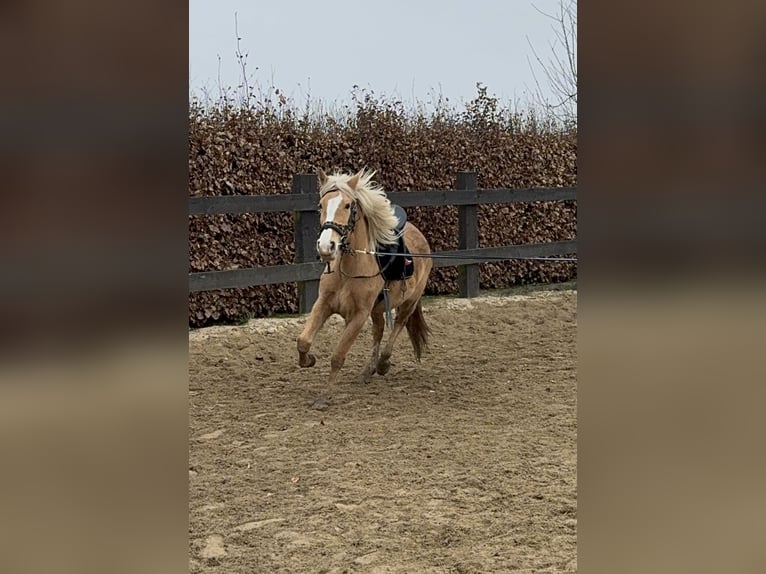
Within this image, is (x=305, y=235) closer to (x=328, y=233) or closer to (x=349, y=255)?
(x=349, y=255)

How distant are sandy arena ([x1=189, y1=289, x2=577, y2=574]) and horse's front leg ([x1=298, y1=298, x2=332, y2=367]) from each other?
355mm

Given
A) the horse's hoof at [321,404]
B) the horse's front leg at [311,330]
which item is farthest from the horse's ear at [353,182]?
the horse's hoof at [321,404]

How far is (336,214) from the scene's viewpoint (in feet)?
18.4

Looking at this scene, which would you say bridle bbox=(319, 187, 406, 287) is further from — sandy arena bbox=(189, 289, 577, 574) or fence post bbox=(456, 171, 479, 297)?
fence post bbox=(456, 171, 479, 297)

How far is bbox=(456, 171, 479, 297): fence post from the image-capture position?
10836 millimetres

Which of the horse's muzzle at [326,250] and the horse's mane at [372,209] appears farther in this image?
the horse's mane at [372,209]

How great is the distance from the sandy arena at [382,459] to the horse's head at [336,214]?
1154 millimetres

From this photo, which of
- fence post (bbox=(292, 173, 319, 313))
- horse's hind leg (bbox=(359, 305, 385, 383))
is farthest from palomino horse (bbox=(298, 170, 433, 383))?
fence post (bbox=(292, 173, 319, 313))

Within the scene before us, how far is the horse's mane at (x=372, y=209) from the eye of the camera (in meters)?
5.92

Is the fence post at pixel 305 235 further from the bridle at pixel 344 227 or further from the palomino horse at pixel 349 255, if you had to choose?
the bridle at pixel 344 227

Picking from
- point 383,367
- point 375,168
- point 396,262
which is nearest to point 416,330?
point 383,367
